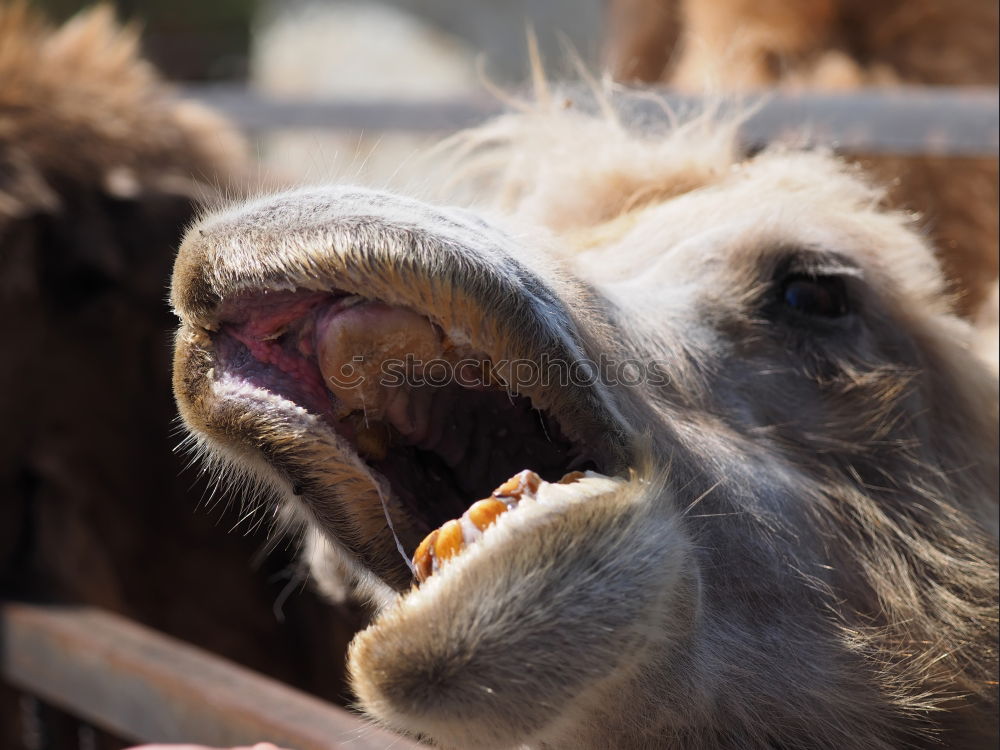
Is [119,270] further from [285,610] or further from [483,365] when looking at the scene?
[483,365]

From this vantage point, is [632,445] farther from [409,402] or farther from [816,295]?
[816,295]

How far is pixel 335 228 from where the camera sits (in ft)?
4.46

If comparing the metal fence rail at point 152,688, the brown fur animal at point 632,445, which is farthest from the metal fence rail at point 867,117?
the metal fence rail at point 152,688

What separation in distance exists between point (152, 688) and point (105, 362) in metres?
1.52

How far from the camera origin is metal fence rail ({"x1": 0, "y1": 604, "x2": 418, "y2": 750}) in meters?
2.11

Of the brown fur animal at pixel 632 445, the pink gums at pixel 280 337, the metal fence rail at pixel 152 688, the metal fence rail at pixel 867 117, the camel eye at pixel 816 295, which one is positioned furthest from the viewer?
the metal fence rail at pixel 867 117

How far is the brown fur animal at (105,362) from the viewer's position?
135 inches

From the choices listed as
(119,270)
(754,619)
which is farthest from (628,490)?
(119,270)

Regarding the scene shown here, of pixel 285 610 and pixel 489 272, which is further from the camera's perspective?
pixel 285 610

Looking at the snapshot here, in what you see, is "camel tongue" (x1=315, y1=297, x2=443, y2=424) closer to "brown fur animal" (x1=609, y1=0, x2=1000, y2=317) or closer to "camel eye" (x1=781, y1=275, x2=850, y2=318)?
"camel eye" (x1=781, y1=275, x2=850, y2=318)

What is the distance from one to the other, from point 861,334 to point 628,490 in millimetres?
805

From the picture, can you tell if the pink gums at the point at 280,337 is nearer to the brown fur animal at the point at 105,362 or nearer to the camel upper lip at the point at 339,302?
the camel upper lip at the point at 339,302

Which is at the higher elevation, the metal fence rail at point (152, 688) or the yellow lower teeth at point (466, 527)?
the yellow lower teeth at point (466, 527)

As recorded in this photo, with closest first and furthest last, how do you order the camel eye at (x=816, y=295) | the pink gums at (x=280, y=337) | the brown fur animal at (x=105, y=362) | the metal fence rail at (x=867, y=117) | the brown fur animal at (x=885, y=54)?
the pink gums at (x=280, y=337) → the camel eye at (x=816, y=295) → the metal fence rail at (x=867, y=117) → the brown fur animal at (x=885, y=54) → the brown fur animal at (x=105, y=362)
